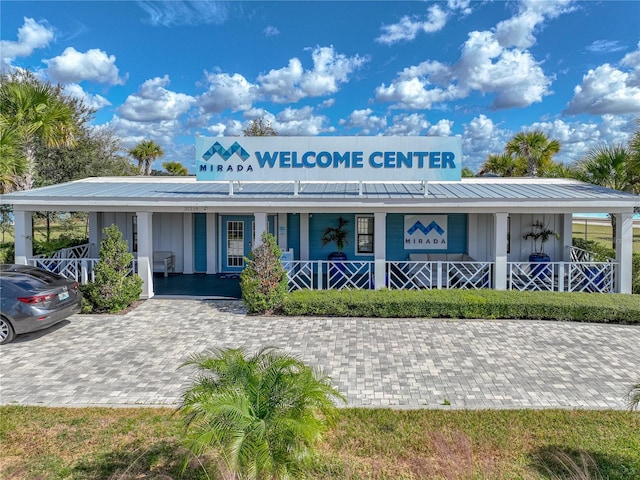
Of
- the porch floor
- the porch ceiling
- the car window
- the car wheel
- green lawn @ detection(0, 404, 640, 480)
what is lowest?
green lawn @ detection(0, 404, 640, 480)

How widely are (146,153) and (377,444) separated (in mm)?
36161

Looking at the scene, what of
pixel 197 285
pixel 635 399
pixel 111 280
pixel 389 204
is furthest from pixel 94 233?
pixel 635 399

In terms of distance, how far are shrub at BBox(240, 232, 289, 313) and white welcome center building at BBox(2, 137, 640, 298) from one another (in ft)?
2.47

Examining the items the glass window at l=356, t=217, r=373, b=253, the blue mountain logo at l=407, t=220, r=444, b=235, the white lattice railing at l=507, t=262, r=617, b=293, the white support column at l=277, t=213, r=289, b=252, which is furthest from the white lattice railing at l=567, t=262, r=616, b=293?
the white support column at l=277, t=213, r=289, b=252

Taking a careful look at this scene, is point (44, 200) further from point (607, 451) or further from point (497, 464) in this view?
point (607, 451)

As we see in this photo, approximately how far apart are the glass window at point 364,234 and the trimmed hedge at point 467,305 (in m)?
4.56

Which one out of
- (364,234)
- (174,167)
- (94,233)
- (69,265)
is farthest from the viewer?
(174,167)

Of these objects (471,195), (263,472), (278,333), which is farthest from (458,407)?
(471,195)

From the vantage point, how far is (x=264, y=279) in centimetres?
1054

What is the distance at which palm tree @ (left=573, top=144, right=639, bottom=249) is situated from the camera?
13.8m

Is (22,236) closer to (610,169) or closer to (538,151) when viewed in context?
(610,169)

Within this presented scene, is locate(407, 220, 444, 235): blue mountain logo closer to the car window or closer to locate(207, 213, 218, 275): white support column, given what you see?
locate(207, 213, 218, 275): white support column

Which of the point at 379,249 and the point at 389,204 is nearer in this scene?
the point at 389,204

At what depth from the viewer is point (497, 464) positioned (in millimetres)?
4586
